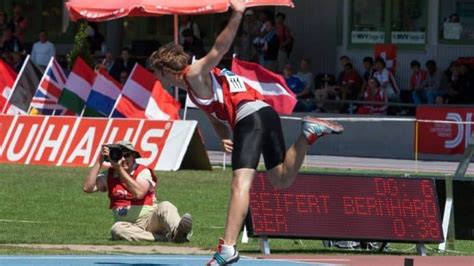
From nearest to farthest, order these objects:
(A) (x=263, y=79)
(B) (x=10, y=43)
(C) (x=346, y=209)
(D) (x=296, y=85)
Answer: (C) (x=346, y=209)
(A) (x=263, y=79)
(D) (x=296, y=85)
(B) (x=10, y=43)

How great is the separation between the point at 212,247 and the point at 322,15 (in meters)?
21.3

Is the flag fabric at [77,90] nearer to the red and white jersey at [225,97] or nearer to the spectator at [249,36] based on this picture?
the spectator at [249,36]

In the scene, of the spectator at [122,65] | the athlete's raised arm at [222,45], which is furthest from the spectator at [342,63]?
the athlete's raised arm at [222,45]

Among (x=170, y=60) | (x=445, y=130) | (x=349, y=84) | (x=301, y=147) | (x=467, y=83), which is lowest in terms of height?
(x=445, y=130)

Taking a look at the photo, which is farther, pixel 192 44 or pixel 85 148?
pixel 192 44

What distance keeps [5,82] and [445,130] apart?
26.0ft

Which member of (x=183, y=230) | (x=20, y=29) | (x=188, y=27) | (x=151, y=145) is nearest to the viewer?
(x=183, y=230)

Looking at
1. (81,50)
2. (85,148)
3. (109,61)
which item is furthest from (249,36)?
(85,148)

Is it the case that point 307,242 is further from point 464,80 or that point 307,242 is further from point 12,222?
point 464,80

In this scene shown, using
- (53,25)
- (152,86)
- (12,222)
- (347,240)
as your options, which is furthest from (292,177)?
(53,25)

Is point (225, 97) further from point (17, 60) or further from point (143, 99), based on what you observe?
point (17, 60)

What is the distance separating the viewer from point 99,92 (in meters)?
26.9

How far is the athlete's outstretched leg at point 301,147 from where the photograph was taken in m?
12.0

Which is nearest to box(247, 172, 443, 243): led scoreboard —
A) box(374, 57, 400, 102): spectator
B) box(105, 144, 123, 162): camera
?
box(105, 144, 123, 162): camera
